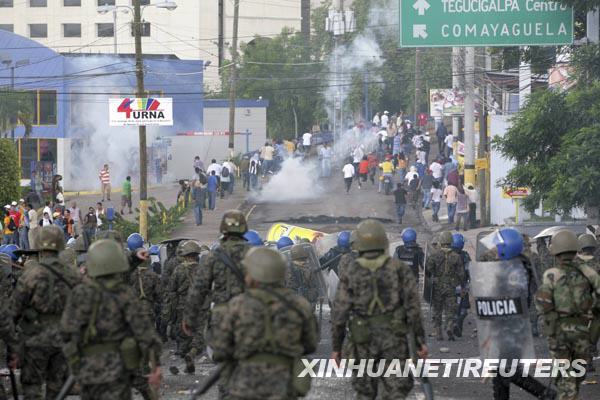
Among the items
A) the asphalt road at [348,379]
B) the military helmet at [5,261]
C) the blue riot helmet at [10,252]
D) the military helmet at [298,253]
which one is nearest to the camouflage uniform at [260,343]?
the asphalt road at [348,379]

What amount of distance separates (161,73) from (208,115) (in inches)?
247

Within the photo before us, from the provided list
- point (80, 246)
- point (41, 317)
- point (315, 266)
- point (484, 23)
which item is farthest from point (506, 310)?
point (484, 23)

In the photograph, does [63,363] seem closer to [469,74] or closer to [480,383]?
[480,383]

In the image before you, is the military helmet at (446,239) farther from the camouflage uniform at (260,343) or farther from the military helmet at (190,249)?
the camouflage uniform at (260,343)

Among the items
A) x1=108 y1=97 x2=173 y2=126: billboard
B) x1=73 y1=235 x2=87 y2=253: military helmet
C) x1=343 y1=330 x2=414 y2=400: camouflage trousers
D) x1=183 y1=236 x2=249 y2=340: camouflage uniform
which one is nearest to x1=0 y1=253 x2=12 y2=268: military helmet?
x1=183 y1=236 x2=249 y2=340: camouflage uniform

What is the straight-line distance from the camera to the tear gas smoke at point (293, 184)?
46531mm

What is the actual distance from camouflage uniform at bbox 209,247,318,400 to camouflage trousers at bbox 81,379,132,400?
1.11 m

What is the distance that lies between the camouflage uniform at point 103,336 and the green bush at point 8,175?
25412 millimetres

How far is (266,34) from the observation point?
102438 millimetres

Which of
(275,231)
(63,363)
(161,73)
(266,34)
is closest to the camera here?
(63,363)

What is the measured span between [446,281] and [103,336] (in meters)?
9.12

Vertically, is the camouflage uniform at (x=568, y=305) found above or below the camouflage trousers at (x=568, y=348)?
above

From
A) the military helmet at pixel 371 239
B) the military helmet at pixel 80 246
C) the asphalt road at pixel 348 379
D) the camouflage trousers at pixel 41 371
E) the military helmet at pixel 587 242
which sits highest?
the military helmet at pixel 371 239

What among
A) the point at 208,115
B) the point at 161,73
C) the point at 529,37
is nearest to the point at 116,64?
the point at 161,73
